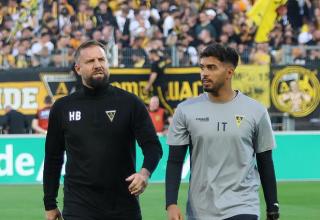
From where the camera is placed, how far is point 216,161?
645cm

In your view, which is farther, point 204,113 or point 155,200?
point 155,200

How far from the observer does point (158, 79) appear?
841 inches

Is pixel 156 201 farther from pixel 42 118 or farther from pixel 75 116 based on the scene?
pixel 75 116

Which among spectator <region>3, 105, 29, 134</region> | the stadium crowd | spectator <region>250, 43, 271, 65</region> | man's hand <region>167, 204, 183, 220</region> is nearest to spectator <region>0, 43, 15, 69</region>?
the stadium crowd

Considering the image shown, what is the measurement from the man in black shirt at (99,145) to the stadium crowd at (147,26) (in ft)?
49.0

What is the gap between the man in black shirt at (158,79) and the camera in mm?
21094

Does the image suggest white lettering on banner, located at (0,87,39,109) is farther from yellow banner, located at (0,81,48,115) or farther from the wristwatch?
the wristwatch

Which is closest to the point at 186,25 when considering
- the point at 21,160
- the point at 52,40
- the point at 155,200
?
the point at 52,40

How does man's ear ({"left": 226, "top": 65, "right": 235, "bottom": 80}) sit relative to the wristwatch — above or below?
above

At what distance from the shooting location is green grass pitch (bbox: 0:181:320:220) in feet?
46.4

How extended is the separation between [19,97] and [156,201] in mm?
5974

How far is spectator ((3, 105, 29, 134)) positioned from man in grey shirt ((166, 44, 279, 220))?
1447cm

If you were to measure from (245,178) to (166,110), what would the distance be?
15.1m

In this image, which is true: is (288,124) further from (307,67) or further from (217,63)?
(217,63)
